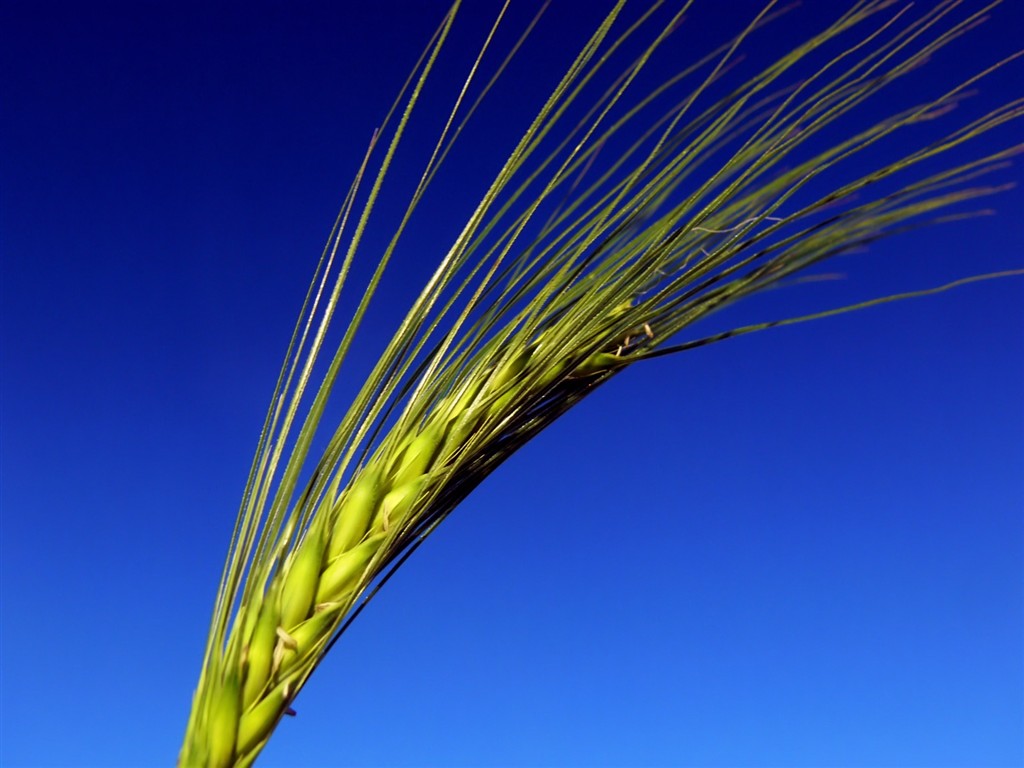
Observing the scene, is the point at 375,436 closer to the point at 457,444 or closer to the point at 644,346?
the point at 457,444

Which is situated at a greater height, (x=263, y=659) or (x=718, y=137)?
(x=718, y=137)

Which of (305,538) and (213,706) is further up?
(305,538)

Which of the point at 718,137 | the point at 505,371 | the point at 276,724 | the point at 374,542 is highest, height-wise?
the point at 718,137

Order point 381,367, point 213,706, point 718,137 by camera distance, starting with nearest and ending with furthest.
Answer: point 213,706, point 381,367, point 718,137

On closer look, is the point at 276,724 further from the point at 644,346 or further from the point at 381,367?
the point at 644,346

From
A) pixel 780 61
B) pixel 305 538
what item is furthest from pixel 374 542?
pixel 780 61

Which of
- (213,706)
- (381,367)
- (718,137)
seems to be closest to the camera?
(213,706)

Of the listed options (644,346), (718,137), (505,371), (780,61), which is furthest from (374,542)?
(780,61)

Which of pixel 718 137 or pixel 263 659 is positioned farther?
pixel 718 137

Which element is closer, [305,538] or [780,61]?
[305,538]
